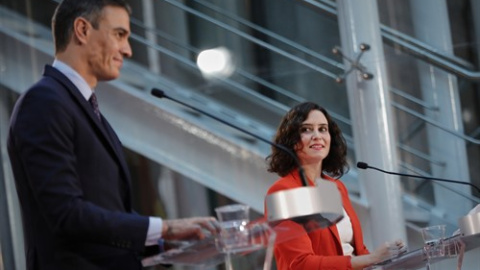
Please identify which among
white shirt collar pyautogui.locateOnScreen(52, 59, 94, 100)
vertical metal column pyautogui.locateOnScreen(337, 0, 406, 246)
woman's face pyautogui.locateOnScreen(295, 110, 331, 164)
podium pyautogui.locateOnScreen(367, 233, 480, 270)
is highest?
vertical metal column pyautogui.locateOnScreen(337, 0, 406, 246)

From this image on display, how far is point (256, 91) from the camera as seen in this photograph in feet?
16.4

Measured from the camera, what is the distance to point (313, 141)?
3557 millimetres

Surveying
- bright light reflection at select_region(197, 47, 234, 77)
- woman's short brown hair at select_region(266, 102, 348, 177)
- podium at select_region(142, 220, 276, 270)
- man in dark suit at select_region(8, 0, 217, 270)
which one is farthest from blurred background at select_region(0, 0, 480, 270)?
podium at select_region(142, 220, 276, 270)

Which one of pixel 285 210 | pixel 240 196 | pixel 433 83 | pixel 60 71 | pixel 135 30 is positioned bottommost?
pixel 285 210

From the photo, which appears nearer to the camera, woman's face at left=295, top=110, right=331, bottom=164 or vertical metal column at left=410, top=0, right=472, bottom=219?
woman's face at left=295, top=110, right=331, bottom=164

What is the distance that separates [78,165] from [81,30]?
1.01ft

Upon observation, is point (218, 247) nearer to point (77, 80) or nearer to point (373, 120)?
point (77, 80)

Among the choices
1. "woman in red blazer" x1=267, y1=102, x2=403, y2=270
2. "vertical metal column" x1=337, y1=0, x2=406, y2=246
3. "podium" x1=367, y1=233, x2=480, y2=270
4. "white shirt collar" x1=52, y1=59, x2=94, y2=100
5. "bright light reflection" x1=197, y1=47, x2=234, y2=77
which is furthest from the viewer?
"bright light reflection" x1=197, y1=47, x2=234, y2=77

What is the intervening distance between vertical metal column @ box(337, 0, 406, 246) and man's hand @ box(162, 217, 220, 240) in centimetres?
282

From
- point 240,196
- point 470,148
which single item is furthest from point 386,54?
point 240,196

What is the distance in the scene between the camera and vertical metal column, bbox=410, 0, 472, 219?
4.95m

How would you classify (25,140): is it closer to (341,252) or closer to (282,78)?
(341,252)

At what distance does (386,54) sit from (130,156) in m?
1.32

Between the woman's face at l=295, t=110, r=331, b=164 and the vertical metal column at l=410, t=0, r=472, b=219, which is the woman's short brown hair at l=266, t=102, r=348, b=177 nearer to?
the woman's face at l=295, t=110, r=331, b=164
